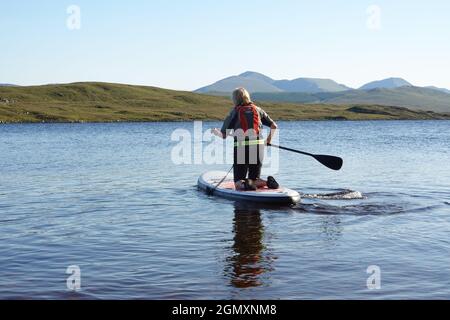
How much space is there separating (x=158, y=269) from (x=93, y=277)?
1.19m

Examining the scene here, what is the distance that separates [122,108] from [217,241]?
146m

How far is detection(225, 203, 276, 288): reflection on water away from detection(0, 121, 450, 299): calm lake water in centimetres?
2

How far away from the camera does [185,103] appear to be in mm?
185250

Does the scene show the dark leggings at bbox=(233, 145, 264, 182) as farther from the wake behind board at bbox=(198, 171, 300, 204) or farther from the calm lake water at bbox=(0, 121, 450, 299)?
the calm lake water at bbox=(0, 121, 450, 299)

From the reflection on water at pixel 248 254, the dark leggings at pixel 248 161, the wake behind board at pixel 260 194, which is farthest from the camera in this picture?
the dark leggings at pixel 248 161

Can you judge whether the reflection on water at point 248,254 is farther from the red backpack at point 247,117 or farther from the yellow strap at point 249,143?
the red backpack at point 247,117

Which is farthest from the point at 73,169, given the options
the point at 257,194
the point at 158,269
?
the point at 158,269

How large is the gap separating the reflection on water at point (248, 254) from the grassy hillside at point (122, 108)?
107096 mm

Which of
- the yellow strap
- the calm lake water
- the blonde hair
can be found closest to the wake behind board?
the calm lake water

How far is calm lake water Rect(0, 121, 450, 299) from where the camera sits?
381 inches

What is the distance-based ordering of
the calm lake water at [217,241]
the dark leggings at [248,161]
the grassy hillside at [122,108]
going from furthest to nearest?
the grassy hillside at [122,108] → the dark leggings at [248,161] → the calm lake water at [217,241]

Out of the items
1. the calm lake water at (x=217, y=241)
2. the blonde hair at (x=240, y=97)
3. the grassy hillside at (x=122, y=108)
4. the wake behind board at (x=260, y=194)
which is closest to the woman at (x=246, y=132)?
the blonde hair at (x=240, y=97)

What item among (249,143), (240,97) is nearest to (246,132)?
(249,143)

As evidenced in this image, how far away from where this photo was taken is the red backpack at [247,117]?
17.5 metres
